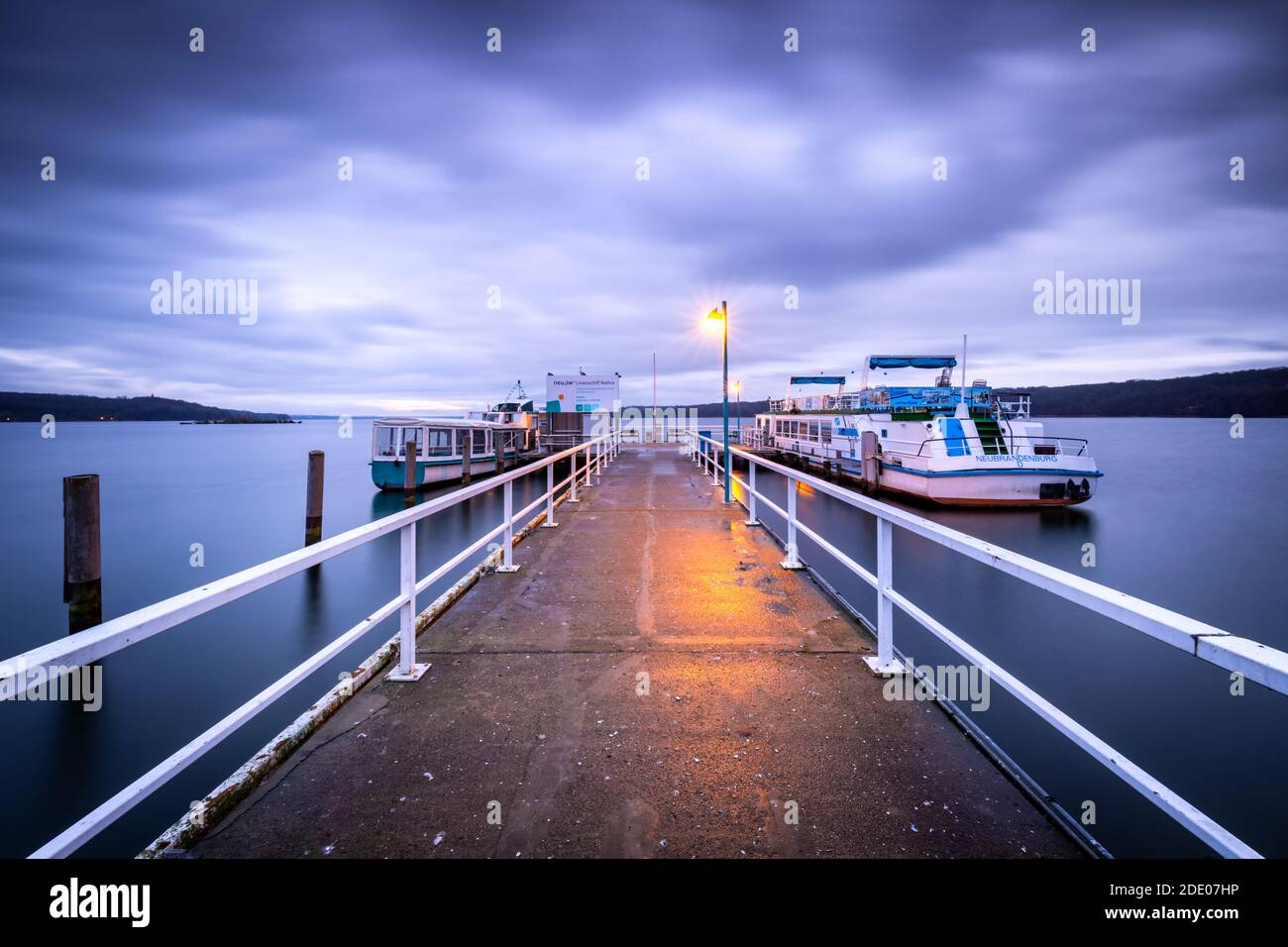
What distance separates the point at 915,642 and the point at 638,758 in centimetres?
790

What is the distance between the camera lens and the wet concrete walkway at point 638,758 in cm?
233

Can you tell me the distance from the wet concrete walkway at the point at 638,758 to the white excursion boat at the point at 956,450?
18.9 m

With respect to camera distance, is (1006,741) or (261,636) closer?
(1006,741)

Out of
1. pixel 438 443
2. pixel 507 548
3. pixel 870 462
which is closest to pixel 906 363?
pixel 870 462

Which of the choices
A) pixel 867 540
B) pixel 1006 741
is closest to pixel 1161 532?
pixel 867 540

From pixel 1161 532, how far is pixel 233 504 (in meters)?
37.3

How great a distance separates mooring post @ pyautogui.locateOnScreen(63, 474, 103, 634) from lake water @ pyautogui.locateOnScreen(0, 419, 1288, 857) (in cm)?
100

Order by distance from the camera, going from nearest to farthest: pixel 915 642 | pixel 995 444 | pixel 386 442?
pixel 915 642 → pixel 995 444 → pixel 386 442

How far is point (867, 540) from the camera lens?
19.0 metres

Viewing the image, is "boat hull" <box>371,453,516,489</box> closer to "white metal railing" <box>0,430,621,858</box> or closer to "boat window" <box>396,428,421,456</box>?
"boat window" <box>396,428,421,456</box>

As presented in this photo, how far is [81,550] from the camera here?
9852 mm

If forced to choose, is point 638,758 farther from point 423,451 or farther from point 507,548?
point 423,451

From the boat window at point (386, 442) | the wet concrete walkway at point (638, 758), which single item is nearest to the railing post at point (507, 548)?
the wet concrete walkway at point (638, 758)
